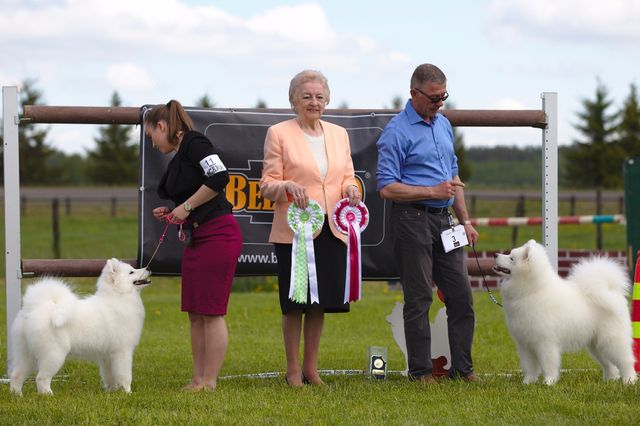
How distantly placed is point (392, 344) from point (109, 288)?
4.25 m

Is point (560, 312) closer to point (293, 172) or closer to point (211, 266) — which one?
point (293, 172)

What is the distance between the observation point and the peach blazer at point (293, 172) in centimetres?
620

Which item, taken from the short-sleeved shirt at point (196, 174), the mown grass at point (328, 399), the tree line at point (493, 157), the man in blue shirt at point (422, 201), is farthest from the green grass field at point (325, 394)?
the tree line at point (493, 157)

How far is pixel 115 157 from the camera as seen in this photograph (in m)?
52.2

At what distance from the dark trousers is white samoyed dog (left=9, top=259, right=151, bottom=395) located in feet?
5.87

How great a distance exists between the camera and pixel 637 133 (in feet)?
149

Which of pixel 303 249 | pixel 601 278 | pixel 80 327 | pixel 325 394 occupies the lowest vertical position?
pixel 325 394

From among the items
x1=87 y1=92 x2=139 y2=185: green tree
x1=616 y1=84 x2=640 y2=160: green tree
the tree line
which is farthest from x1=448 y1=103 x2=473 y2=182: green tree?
x1=87 y1=92 x2=139 y2=185: green tree

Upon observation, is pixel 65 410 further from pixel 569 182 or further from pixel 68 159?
pixel 68 159

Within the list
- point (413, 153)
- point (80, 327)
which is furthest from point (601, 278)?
point (80, 327)

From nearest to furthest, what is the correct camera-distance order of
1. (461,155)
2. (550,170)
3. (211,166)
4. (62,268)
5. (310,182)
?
(211,166)
(310,182)
(62,268)
(550,170)
(461,155)

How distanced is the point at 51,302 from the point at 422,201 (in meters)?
2.51

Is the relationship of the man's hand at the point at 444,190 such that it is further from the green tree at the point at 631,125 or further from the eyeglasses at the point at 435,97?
the green tree at the point at 631,125

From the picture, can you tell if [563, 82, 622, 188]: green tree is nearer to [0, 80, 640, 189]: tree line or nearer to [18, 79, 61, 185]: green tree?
[0, 80, 640, 189]: tree line
